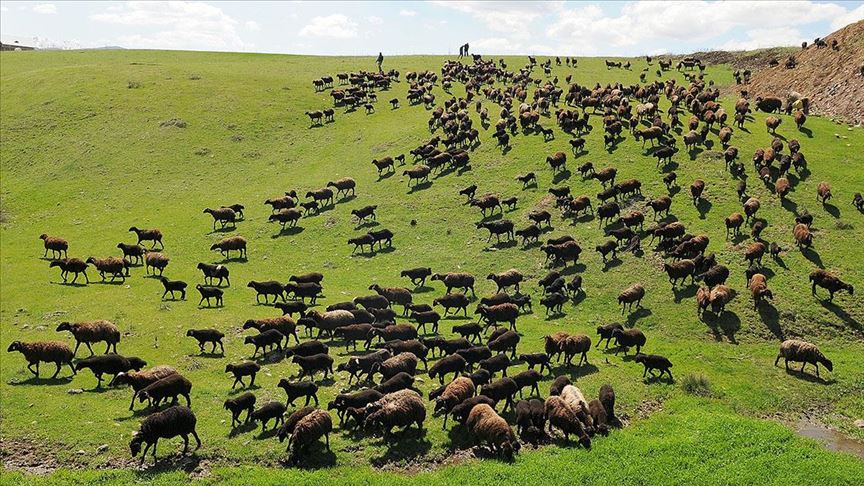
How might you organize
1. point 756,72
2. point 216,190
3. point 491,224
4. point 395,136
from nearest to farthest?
point 491,224 → point 216,190 → point 395,136 → point 756,72

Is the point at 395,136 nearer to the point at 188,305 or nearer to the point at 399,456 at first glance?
the point at 188,305

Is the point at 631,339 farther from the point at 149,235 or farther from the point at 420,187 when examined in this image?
the point at 149,235

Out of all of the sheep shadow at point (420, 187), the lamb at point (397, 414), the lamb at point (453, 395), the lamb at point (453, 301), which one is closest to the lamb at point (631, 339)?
the lamb at point (453, 395)

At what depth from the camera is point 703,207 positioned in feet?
113

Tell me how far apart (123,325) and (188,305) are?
373 centimetres

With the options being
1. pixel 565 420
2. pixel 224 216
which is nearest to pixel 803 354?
pixel 565 420

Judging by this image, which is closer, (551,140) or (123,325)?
(123,325)

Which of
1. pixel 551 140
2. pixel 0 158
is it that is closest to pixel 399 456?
pixel 551 140

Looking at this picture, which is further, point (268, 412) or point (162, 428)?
point (268, 412)

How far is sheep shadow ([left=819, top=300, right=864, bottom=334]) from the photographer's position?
24266 millimetres

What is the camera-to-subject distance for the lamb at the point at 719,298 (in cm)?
2503

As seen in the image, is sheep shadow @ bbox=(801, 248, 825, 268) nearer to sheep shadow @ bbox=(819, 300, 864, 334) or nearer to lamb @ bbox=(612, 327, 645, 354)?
sheep shadow @ bbox=(819, 300, 864, 334)

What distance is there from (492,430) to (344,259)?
72.0ft

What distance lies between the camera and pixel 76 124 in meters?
64.4
